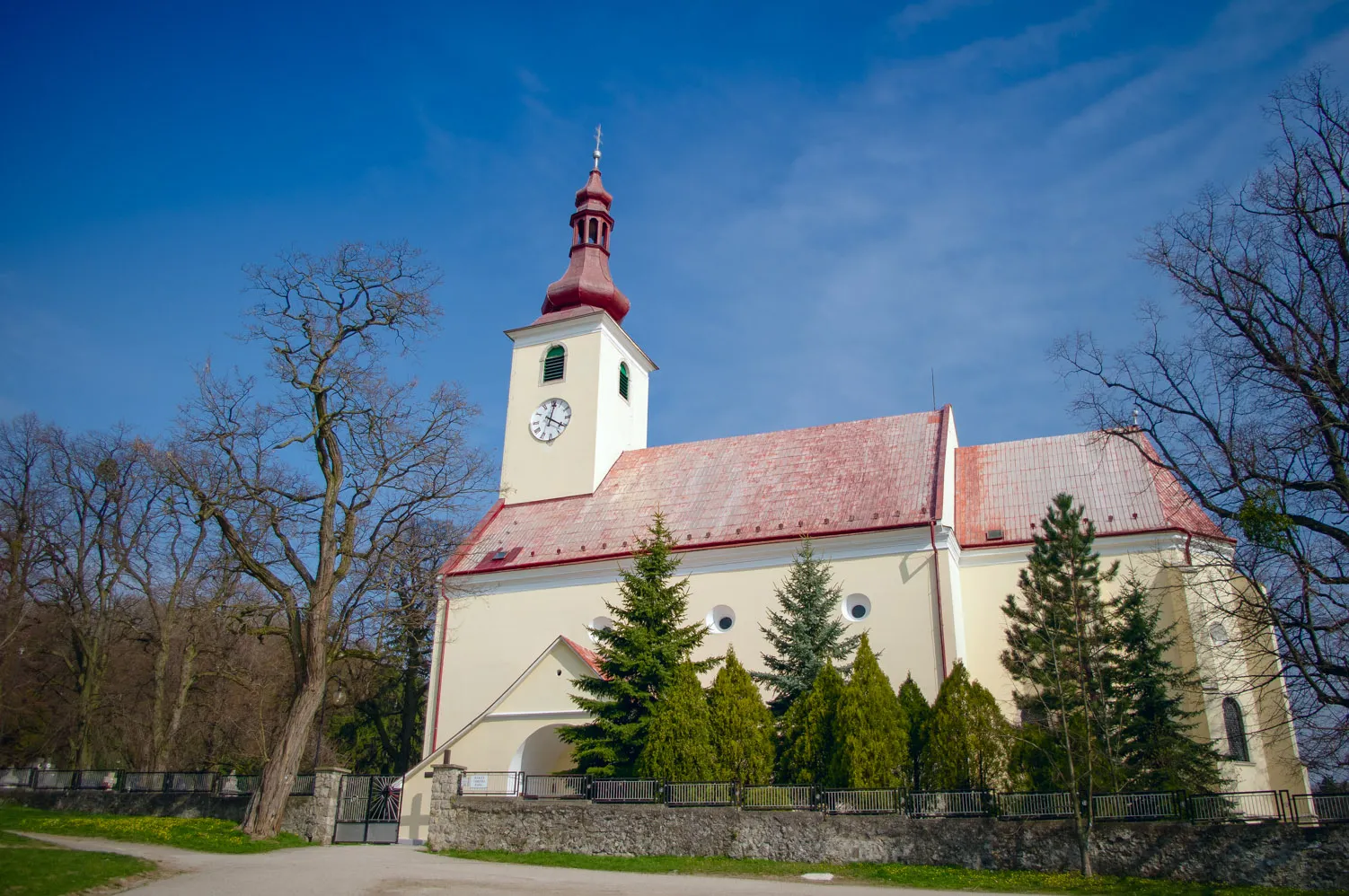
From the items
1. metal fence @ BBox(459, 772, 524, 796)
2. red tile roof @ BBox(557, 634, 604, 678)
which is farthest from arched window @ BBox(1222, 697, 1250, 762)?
metal fence @ BBox(459, 772, 524, 796)

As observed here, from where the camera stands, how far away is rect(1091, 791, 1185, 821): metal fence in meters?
14.8

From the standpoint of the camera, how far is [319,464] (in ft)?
69.0

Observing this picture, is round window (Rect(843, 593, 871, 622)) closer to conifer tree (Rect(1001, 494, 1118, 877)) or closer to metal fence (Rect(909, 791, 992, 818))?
conifer tree (Rect(1001, 494, 1118, 877))

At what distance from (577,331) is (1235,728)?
21.4 meters

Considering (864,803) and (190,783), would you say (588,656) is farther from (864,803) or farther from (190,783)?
(190,783)

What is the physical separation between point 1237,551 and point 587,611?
56.2 feet

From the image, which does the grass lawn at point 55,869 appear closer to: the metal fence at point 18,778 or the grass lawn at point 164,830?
the grass lawn at point 164,830

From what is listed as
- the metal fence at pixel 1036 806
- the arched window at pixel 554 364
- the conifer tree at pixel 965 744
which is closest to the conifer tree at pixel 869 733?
the conifer tree at pixel 965 744

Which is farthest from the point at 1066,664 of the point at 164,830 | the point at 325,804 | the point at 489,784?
the point at 164,830

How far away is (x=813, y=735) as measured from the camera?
18.8 meters

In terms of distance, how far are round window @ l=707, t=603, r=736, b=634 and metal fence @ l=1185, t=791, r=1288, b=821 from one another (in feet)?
40.4

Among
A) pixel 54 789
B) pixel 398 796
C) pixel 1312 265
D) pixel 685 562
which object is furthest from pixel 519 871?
pixel 54 789

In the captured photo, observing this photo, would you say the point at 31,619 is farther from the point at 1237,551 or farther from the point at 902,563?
the point at 1237,551

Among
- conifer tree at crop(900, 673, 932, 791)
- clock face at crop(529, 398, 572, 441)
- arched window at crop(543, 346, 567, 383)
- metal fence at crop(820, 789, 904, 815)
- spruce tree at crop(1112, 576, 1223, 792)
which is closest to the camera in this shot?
metal fence at crop(820, 789, 904, 815)
